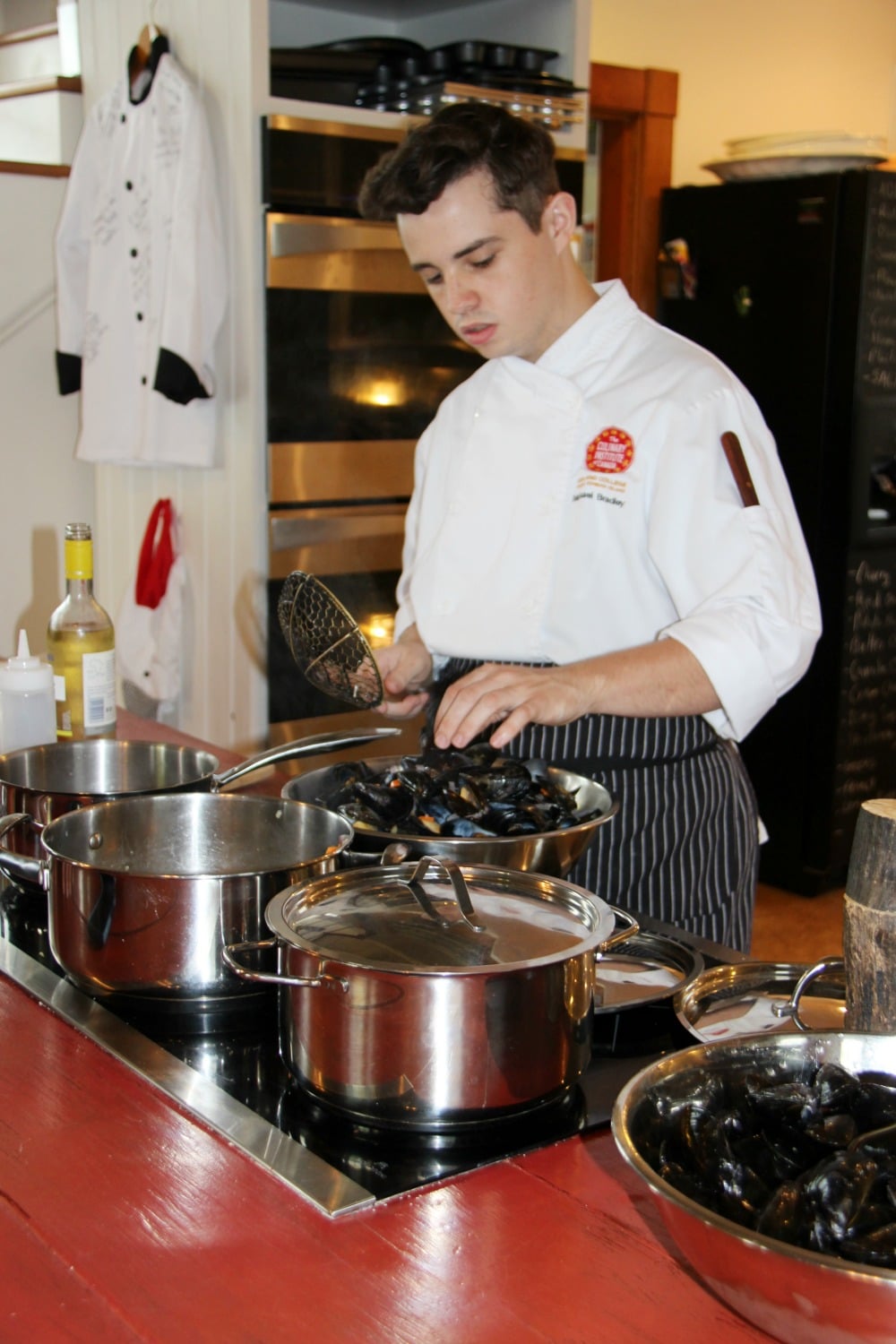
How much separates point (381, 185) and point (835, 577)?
8.03ft

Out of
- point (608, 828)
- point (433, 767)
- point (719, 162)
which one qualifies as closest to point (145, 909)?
point (433, 767)

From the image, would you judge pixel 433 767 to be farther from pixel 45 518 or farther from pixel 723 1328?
pixel 45 518

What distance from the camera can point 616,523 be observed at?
6.01 feet

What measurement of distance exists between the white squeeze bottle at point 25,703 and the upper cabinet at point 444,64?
173cm

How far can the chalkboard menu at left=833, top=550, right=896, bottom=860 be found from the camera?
156 inches

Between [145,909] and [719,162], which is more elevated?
[719,162]

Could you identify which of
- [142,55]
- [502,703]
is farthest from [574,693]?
[142,55]

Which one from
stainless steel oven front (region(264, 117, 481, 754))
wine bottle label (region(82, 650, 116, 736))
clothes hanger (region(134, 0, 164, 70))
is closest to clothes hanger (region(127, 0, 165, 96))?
clothes hanger (region(134, 0, 164, 70))

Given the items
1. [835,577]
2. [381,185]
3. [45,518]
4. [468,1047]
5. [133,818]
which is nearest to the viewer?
[468,1047]

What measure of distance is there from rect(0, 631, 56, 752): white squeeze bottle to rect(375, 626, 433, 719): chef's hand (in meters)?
0.44

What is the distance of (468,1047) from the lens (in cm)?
92

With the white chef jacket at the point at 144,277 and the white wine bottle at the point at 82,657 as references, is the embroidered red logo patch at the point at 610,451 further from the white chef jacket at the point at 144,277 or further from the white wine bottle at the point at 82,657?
the white chef jacket at the point at 144,277

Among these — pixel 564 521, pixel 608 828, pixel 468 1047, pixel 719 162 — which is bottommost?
pixel 608 828

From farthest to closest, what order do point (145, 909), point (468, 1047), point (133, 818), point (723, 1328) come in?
point (133, 818), point (145, 909), point (468, 1047), point (723, 1328)
